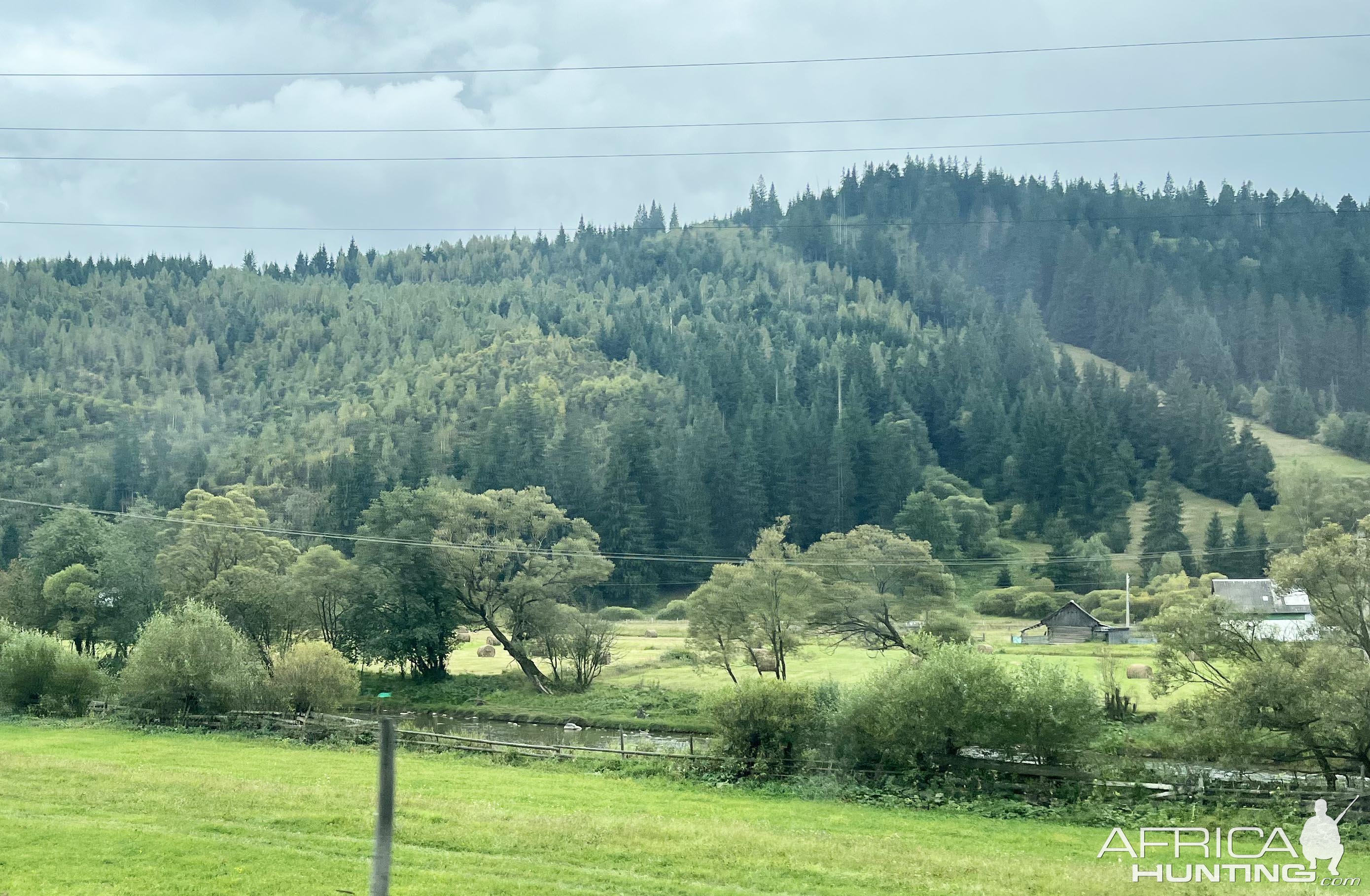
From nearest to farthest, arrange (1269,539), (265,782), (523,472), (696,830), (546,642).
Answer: (696,830) → (265,782) → (546,642) → (1269,539) → (523,472)

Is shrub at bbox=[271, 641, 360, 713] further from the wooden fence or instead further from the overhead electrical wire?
the overhead electrical wire

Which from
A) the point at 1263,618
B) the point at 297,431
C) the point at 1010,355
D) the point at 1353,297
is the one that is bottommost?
the point at 1263,618

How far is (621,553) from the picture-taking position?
112 metres

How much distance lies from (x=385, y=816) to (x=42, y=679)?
1872 inches

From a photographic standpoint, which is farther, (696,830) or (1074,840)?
(1074,840)

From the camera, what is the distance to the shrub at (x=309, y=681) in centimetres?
4578

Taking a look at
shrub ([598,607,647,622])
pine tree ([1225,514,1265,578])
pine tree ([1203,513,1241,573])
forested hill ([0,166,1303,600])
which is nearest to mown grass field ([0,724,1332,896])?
shrub ([598,607,647,622])

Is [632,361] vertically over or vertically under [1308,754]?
over

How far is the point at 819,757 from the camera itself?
34062mm

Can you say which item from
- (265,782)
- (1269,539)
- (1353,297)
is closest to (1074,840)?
(265,782)

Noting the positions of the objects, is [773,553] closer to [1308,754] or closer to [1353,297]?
[1308,754]

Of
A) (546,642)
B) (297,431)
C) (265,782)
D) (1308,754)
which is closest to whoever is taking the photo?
(265,782)

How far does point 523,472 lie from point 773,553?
74.8 metres

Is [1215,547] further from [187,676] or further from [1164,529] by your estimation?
[187,676]
